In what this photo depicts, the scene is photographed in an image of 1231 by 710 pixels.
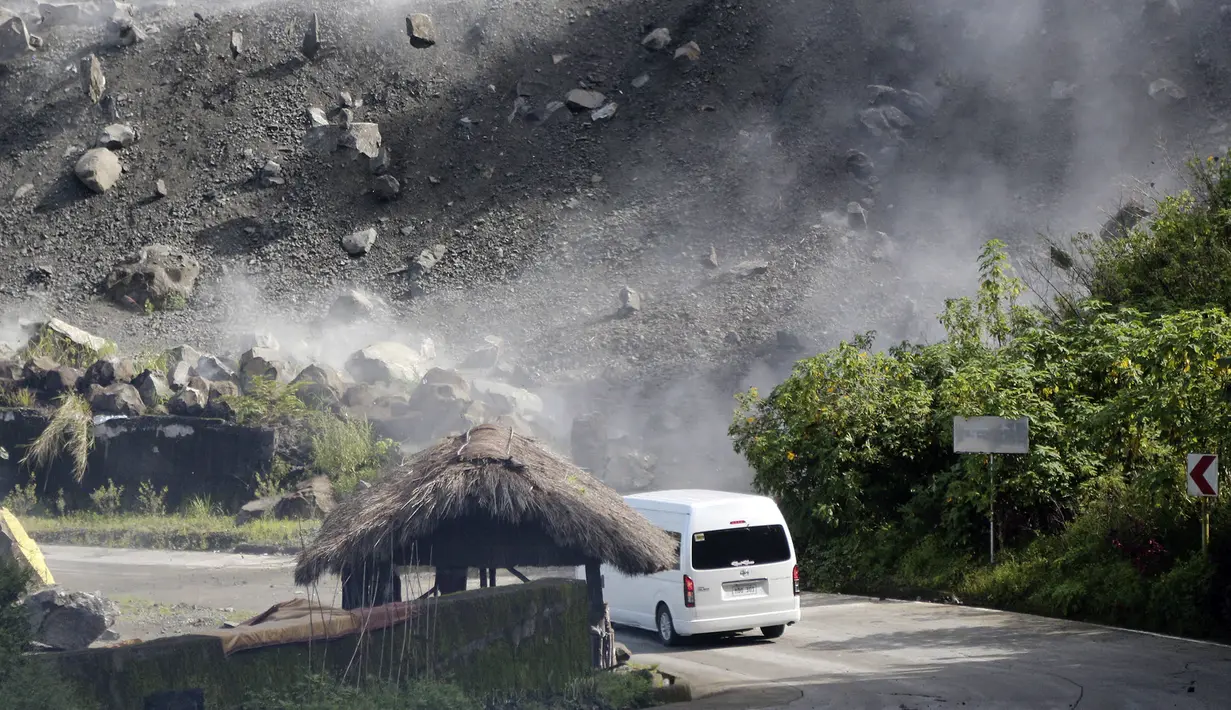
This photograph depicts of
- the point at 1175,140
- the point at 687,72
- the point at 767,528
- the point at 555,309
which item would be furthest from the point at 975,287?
the point at 767,528

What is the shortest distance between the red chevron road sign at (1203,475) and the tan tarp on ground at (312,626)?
9964mm

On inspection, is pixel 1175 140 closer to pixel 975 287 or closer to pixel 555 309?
pixel 975 287

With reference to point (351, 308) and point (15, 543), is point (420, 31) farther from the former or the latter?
point (15, 543)

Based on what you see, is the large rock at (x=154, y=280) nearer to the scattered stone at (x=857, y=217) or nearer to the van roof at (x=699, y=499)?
the scattered stone at (x=857, y=217)

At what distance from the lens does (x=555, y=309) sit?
4353cm

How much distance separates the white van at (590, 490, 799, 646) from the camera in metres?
16.9

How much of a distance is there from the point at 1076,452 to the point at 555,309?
2462 centimetres

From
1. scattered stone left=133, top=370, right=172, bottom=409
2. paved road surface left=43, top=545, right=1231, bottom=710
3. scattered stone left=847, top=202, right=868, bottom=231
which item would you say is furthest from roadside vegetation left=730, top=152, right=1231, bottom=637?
scattered stone left=847, top=202, right=868, bottom=231

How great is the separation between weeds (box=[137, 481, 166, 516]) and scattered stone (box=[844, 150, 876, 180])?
2612 cm

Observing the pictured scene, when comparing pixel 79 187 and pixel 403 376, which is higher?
pixel 79 187

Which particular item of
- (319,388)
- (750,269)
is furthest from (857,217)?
(319,388)

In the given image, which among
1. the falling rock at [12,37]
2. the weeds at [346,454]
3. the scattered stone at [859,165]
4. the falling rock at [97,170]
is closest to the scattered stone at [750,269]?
the scattered stone at [859,165]

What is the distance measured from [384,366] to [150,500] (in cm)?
787

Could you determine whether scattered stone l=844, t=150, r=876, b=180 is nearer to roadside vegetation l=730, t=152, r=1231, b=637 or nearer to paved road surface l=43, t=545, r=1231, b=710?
roadside vegetation l=730, t=152, r=1231, b=637
